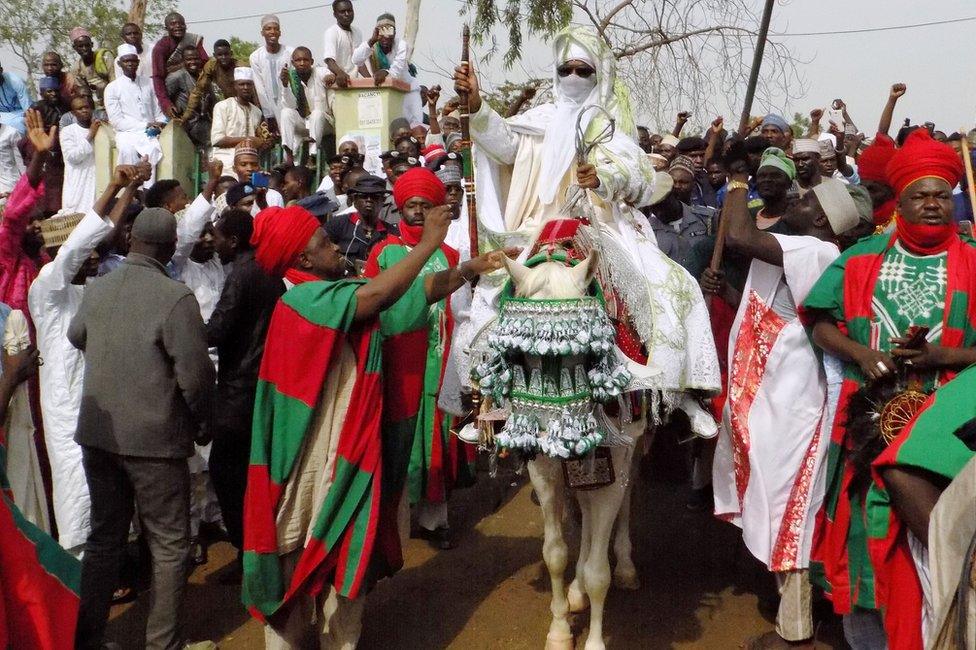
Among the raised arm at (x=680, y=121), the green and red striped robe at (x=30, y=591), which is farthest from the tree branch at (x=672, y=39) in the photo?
the green and red striped robe at (x=30, y=591)

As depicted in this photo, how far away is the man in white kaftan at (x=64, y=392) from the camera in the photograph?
5637 millimetres

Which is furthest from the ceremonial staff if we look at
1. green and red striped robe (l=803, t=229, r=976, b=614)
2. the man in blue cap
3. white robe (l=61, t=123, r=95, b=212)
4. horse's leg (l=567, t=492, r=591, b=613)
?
the man in blue cap

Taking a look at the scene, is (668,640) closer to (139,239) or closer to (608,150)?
(608,150)

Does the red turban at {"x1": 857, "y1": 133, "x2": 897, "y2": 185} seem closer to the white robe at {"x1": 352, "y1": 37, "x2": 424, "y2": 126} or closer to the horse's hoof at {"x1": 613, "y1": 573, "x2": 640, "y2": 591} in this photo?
the horse's hoof at {"x1": 613, "y1": 573, "x2": 640, "y2": 591}

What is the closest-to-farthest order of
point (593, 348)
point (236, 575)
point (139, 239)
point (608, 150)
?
point (593, 348), point (139, 239), point (608, 150), point (236, 575)

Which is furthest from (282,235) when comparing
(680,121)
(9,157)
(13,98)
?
(13,98)

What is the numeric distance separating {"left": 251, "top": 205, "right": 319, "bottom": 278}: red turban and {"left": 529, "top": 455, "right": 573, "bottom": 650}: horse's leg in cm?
172

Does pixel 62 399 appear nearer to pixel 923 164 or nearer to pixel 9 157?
Result: pixel 923 164

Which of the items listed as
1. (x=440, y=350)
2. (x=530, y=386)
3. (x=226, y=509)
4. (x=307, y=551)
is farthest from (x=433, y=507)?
(x=530, y=386)

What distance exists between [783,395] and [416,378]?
202 centimetres

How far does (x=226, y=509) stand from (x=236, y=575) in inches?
37.5

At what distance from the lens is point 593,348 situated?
167 inches

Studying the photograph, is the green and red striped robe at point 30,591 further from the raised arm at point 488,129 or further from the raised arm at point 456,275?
the raised arm at point 488,129

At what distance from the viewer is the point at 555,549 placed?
532cm
